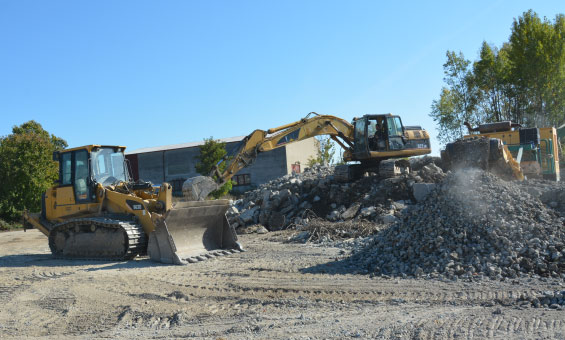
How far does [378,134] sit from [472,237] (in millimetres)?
A: 8860

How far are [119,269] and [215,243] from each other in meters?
2.32

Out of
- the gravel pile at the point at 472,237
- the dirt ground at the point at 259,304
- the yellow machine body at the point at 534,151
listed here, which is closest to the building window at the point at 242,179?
the yellow machine body at the point at 534,151

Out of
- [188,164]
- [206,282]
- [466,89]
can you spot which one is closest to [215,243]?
[206,282]

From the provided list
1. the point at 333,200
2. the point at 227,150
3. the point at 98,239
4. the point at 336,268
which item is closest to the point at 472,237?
the point at 336,268

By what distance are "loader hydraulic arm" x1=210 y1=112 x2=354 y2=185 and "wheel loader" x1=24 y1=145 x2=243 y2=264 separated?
3525 mm

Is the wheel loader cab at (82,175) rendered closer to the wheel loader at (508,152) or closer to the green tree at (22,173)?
the wheel loader at (508,152)

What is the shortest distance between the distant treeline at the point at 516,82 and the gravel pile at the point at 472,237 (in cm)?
2282

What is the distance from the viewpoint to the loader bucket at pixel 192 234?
9219mm

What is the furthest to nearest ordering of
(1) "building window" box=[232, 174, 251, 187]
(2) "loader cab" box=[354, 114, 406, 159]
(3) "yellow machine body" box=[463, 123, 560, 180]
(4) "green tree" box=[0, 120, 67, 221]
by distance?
(1) "building window" box=[232, 174, 251, 187] < (4) "green tree" box=[0, 120, 67, 221] < (2) "loader cab" box=[354, 114, 406, 159] < (3) "yellow machine body" box=[463, 123, 560, 180]

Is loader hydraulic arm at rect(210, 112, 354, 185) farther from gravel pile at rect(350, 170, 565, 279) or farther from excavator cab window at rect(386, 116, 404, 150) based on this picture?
gravel pile at rect(350, 170, 565, 279)

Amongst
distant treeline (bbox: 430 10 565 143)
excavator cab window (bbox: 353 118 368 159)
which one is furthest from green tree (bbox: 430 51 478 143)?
excavator cab window (bbox: 353 118 368 159)

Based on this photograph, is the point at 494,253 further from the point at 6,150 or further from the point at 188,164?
the point at 188,164

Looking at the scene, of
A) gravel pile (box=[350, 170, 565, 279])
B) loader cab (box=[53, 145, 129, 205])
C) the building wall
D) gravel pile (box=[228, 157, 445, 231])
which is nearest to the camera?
gravel pile (box=[350, 170, 565, 279])

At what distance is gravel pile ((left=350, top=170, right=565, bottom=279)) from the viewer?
7.06 meters
